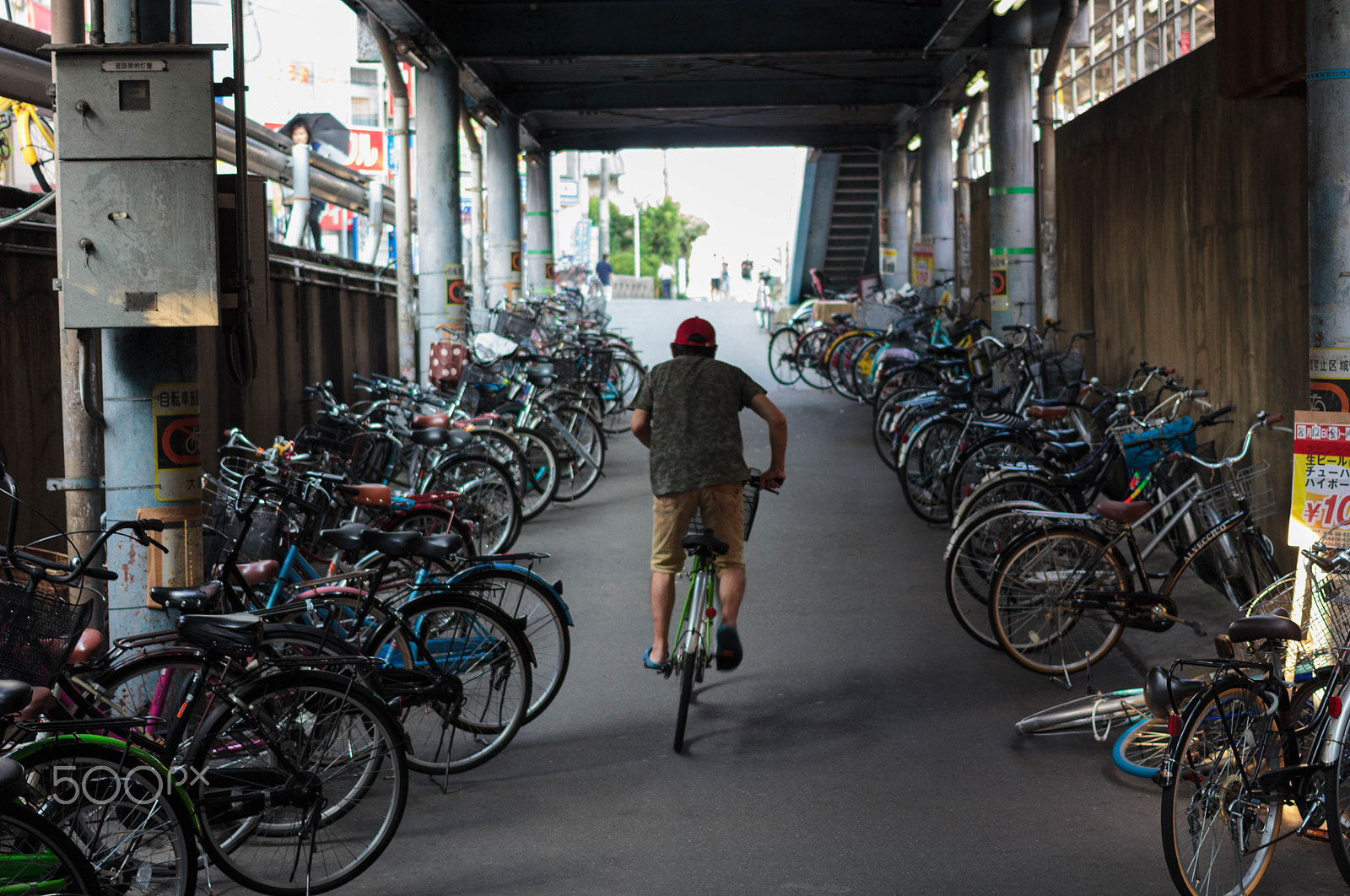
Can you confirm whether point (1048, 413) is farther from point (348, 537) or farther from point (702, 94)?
point (702, 94)

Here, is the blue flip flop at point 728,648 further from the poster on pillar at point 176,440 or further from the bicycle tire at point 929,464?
the bicycle tire at point 929,464

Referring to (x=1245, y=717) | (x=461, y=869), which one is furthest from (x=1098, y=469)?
(x=461, y=869)

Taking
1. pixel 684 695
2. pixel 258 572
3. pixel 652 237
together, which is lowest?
pixel 684 695

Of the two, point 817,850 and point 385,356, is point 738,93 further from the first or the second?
point 817,850

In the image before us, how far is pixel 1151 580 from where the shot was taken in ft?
24.6

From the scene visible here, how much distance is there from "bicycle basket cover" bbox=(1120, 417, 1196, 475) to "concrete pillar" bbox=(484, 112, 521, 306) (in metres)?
16.9

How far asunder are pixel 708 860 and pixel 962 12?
11631 mm

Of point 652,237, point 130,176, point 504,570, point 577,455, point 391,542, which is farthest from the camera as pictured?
point 652,237

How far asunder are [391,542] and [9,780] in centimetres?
224

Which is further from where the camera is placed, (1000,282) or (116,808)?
(1000,282)

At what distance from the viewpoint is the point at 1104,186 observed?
1330cm

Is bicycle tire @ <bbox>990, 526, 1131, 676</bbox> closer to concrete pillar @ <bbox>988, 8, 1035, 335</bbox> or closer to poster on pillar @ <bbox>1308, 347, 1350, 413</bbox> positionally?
poster on pillar @ <bbox>1308, 347, 1350, 413</bbox>

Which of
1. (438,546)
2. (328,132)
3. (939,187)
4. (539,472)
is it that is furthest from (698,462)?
(328,132)

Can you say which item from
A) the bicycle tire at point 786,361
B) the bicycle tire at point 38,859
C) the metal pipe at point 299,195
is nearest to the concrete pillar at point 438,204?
the metal pipe at point 299,195
